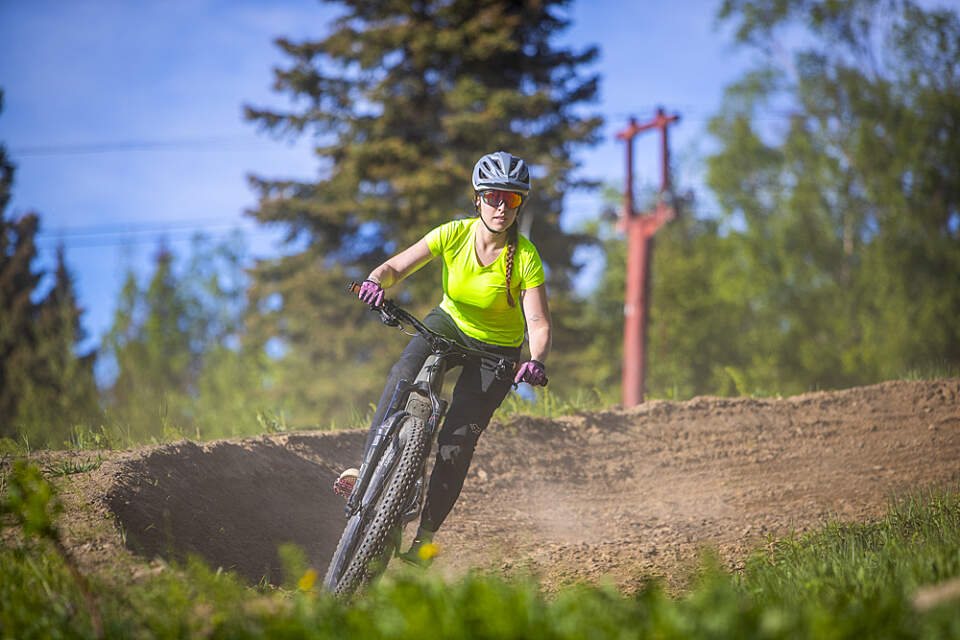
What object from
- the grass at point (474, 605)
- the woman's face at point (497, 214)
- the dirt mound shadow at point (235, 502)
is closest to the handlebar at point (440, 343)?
the woman's face at point (497, 214)

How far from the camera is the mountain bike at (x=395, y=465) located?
12.8 feet

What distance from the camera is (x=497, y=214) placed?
4457 millimetres

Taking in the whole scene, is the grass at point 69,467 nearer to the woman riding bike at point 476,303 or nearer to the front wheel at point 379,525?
the woman riding bike at point 476,303

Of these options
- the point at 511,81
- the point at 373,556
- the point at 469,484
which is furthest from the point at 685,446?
the point at 511,81

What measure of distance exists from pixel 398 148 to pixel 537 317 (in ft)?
44.3

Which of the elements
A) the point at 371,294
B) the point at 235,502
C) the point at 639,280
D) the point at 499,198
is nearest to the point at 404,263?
the point at 371,294

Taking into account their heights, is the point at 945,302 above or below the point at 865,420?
above

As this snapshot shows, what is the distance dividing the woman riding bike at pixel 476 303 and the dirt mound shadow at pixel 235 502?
0.99 m

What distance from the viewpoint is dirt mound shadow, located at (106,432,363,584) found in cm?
454

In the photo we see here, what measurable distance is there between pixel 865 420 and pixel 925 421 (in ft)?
1.75

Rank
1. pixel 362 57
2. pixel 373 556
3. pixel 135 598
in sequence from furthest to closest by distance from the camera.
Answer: pixel 362 57
pixel 373 556
pixel 135 598

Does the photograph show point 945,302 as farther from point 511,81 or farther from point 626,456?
point 626,456

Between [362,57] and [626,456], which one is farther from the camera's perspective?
[362,57]

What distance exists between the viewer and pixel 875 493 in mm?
6293
